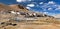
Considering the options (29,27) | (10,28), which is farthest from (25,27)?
(10,28)

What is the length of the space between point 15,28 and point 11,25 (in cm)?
89

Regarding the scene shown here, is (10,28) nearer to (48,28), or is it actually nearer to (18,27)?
(18,27)

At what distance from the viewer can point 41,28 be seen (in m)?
14.8

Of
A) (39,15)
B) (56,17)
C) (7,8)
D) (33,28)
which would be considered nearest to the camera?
(33,28)

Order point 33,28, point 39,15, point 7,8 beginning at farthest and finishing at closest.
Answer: point 7,8, point 39,15, point 33,28

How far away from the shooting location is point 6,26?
15227 mm

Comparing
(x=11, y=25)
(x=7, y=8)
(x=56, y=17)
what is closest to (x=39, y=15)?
(x=56, y=17)

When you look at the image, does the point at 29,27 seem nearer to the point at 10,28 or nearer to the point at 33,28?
the point at 33,28

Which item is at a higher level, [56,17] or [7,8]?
[7,8]

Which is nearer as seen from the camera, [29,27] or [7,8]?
[29,27]

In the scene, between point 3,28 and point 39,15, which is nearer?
point 3,28

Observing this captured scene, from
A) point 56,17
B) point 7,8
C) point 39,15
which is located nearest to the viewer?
point 56,17

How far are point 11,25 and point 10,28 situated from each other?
837 mm

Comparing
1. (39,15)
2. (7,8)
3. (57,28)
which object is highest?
(7,8)
